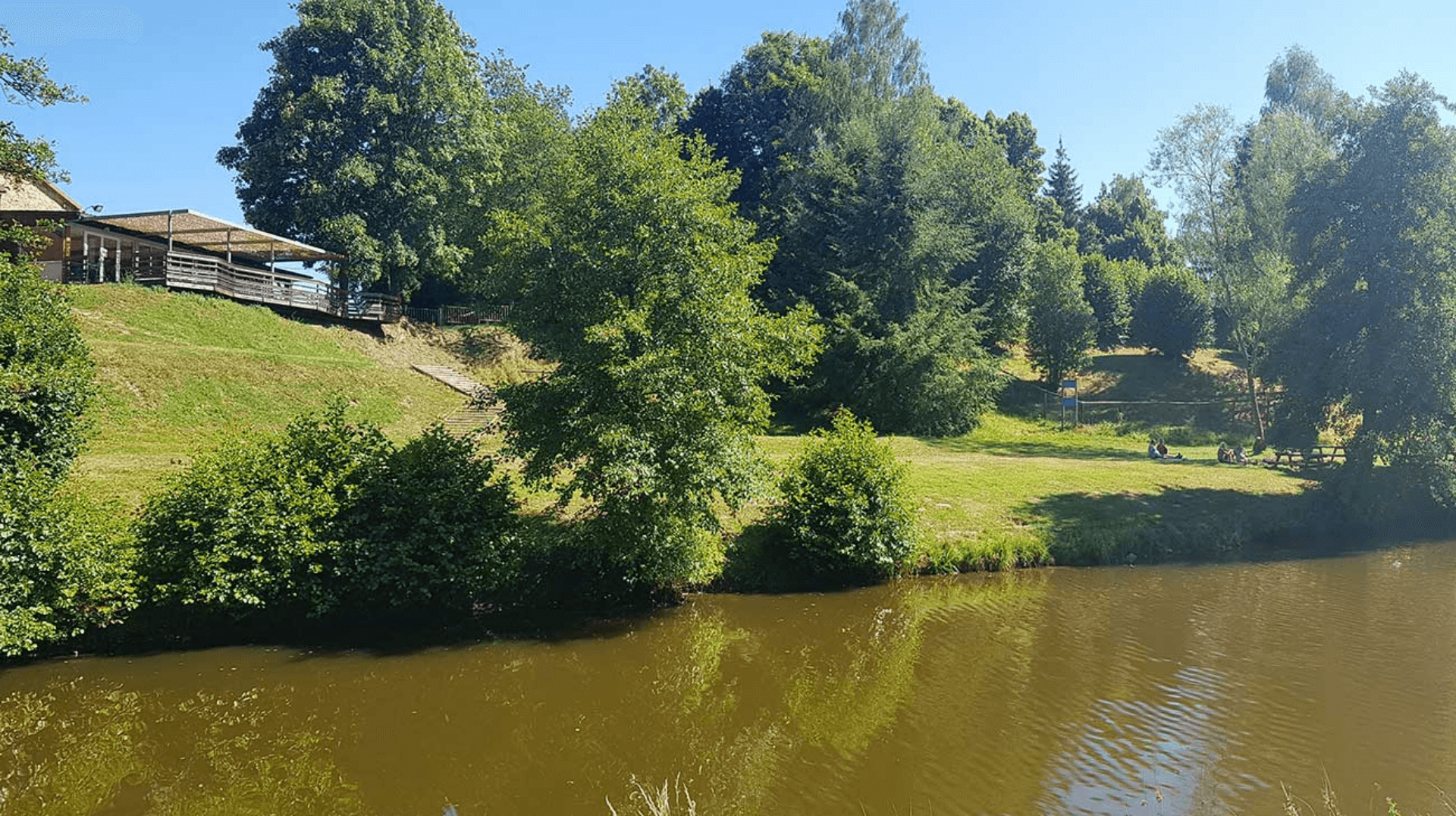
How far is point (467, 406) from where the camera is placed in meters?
22.8

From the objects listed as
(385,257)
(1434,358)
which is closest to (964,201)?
(1434,358)

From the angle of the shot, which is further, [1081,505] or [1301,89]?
[1301,89]

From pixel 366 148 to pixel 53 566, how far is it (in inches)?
1407

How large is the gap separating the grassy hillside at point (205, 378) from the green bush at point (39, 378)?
736 mm

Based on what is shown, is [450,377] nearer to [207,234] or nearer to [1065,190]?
[207,234]

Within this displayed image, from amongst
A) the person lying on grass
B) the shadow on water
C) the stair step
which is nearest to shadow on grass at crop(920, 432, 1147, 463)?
A: the person lying on grass

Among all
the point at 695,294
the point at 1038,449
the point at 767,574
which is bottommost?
the point at 767,574

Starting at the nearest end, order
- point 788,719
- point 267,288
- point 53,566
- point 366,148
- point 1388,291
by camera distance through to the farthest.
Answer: point 788,719 → point 53,566 → point 1388,291 → point 267,288 → point 366,148

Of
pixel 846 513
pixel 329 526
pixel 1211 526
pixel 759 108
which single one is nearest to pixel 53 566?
pixel 329 526

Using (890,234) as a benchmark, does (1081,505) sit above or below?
below

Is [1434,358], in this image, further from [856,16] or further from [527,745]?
[856,16]

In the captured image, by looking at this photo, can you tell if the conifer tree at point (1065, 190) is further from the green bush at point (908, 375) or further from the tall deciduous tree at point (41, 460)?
the tall deciduous tree at point (41, 460)

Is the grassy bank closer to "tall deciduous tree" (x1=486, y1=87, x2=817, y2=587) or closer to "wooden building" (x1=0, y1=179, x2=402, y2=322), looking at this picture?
"wooden building" (x1=0, y1=179, x2=402, y2=322)

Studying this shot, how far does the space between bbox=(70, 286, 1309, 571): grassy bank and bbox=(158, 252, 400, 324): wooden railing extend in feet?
4.47
